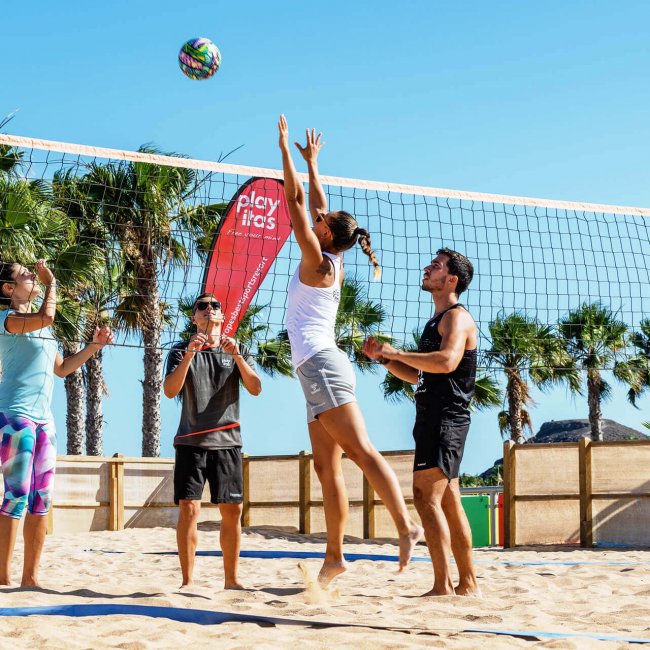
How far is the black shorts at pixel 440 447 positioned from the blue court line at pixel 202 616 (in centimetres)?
108

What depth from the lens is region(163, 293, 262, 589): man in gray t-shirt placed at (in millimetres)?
4895

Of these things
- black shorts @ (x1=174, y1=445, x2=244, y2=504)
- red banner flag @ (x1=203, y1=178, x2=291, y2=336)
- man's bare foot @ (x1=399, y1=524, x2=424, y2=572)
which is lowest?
man's bare foot @ (x1=399, y1=524, x2=424, y2=572)

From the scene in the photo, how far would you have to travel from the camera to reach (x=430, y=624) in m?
3.70

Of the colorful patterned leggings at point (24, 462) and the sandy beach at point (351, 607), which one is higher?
the colorful patterned leggings at point (24, 462)

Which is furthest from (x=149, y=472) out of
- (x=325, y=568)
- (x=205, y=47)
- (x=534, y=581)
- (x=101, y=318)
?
(x=325, y=568)

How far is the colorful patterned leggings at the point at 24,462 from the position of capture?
451 cm

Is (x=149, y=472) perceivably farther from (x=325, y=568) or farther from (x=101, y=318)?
(x=325, y=568)

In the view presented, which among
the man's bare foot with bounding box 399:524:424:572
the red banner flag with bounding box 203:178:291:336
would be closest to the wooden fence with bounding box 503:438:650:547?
the red banner flag with bounding box 203:178:291:336

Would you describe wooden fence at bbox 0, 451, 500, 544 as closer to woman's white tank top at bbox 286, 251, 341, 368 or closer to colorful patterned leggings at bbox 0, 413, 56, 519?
colorful patterned leggings at bbox 0, 413, 56, 519

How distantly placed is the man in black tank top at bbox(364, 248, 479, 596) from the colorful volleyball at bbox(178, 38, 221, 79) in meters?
3.77

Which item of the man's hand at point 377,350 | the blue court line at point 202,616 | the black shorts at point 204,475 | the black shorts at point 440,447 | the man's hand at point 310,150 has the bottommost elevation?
the blue court line at point 202,616

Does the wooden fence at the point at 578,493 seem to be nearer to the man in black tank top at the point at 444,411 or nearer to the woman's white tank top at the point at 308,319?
the man in black tank top at the point at 444,411

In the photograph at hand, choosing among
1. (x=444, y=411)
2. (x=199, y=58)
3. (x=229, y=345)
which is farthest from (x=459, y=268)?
(x=199, y=58)

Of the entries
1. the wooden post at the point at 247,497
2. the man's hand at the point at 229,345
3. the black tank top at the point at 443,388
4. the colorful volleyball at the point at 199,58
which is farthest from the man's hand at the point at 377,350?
the wooden post at the point at 247,497
